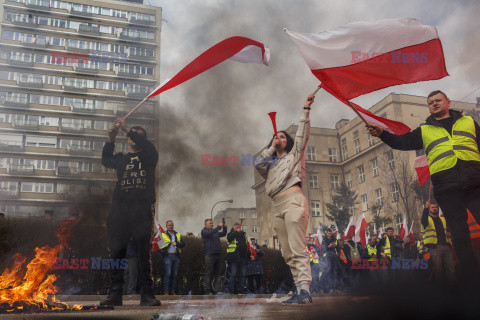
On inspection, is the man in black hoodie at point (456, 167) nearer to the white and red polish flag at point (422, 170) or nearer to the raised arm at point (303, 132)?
the raised arm at point (303, 132)

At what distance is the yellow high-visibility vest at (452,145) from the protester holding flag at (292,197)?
1.26m

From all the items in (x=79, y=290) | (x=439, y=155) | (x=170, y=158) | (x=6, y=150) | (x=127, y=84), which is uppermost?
(x=127, y=84)

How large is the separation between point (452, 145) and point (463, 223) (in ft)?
2.34

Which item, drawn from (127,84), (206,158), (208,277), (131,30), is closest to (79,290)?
(208,277)

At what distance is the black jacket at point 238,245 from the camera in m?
11.2

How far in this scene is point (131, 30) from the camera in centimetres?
1080

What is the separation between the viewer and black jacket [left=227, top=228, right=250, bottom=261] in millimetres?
11211

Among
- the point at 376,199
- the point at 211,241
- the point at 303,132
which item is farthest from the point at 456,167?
the point at 376,199

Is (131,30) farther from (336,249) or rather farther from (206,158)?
(336,249)

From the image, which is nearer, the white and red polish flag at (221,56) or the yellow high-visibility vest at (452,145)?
the yellow high-visibility vest at (452,145)

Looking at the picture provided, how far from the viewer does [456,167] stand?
3846 mm

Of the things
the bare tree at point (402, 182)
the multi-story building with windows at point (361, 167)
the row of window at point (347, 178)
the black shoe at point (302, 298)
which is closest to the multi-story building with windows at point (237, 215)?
the multi-story building with windows at point (361, 167)

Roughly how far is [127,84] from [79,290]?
548 centimetres

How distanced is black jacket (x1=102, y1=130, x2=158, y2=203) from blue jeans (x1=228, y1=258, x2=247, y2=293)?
7.03m
